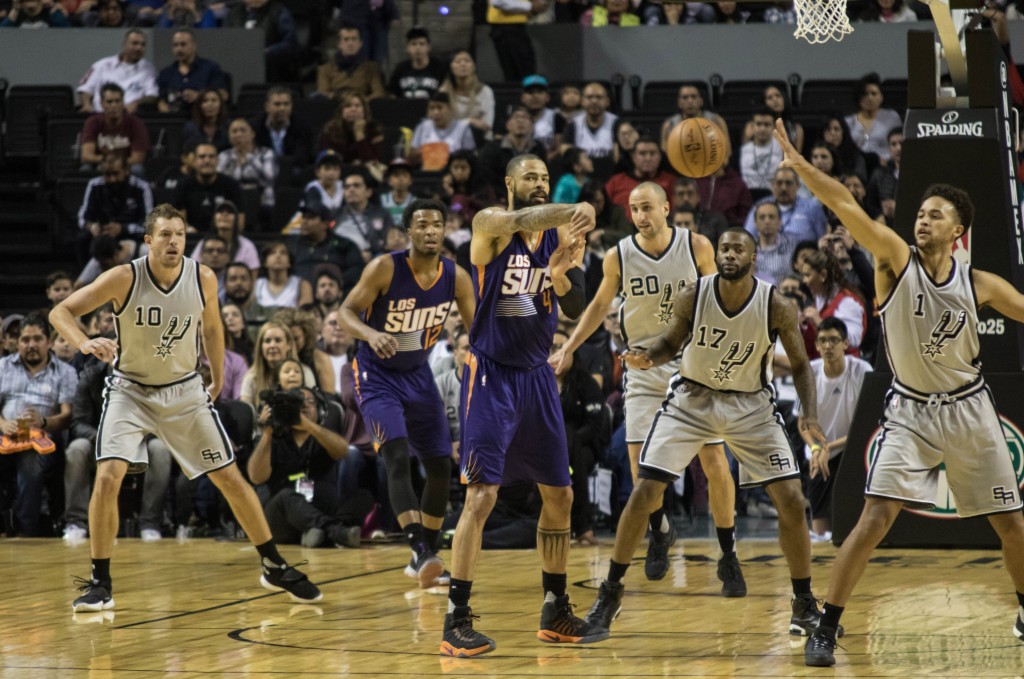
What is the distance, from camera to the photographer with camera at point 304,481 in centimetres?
1032

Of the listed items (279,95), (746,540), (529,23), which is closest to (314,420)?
(746,540)

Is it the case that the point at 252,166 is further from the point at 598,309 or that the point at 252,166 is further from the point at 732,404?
the point at 732,404

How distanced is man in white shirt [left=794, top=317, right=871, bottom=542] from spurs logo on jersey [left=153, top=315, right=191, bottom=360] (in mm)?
4853

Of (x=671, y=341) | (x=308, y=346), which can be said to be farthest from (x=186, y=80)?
(x=671, y=341)

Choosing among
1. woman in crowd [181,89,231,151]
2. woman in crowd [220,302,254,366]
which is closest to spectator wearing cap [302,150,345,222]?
woman in crowd [181,89,231,151]

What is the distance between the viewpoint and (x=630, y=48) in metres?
16.4

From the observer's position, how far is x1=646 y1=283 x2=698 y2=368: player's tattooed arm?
6.55m

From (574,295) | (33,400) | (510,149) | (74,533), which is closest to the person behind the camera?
(574,295)

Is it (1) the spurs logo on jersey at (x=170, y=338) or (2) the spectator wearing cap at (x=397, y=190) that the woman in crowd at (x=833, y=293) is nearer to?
(2) the spectator wearing cap at (x=397, y=190)

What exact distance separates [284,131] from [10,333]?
13.4 ft

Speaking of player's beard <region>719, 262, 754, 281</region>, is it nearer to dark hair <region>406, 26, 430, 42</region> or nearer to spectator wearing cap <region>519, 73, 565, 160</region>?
spectator wearing cap <region>519, 73, 565, 160</region>

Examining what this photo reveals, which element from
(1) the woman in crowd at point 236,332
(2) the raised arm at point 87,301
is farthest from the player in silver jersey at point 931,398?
(1) the woman in crowd at point 236,332

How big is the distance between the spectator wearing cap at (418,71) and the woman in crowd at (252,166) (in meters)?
1.93

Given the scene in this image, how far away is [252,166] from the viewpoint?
14.7 meters
